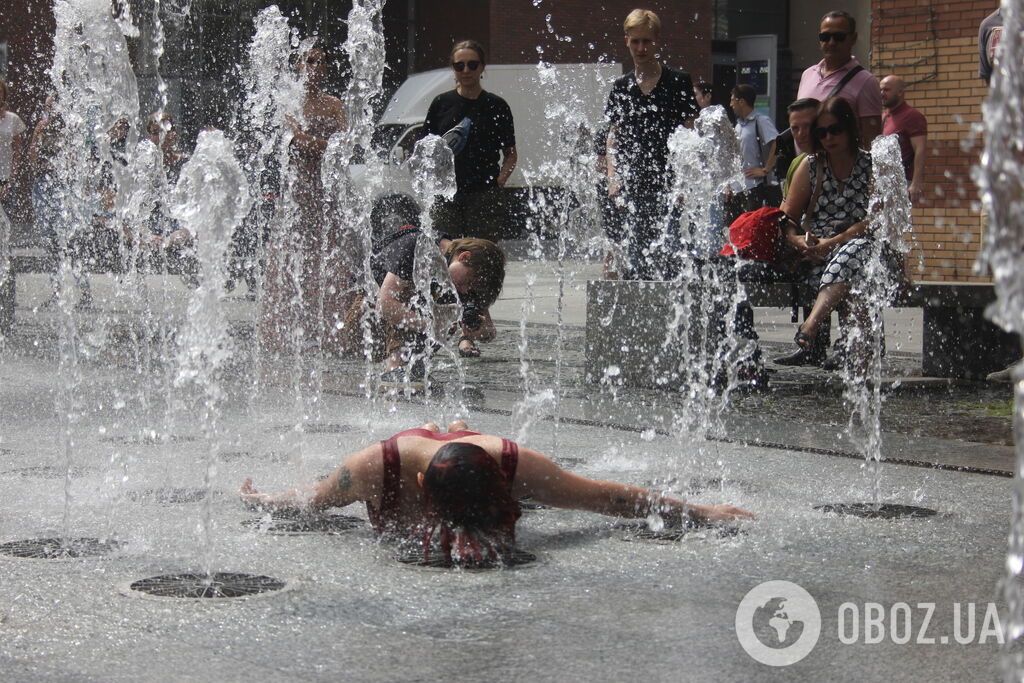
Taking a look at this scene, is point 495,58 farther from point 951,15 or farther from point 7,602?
point 7,602

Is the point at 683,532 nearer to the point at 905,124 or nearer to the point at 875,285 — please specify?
the point at 875,285

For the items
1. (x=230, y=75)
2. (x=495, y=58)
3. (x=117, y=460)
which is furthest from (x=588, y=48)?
(x=117, y=460)

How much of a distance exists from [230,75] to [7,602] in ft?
88.1

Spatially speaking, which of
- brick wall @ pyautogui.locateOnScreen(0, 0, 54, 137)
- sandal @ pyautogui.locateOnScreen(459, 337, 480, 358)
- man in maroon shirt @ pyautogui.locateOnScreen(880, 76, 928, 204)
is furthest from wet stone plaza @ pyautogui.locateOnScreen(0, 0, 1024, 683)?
brick wall @ pyautogui.locateOnScreen(0, 0, 54, 137)

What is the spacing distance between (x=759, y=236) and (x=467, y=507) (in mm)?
4316

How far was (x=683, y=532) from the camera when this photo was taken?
4.35 metres

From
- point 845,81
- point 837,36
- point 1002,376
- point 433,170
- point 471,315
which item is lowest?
point 1002,376

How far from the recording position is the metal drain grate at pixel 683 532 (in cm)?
429

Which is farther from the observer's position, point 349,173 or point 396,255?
point 349,173

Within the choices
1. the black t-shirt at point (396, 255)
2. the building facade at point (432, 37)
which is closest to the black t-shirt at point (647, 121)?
the black t-shirt at point (396, 255)

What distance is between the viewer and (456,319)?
24.0ft

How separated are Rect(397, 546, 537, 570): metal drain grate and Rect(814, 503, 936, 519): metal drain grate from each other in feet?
3.68

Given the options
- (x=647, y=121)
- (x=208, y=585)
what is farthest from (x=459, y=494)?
(x=647, y=121)

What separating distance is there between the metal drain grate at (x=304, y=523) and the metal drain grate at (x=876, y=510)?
148 cm
